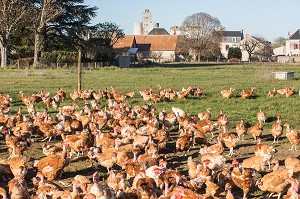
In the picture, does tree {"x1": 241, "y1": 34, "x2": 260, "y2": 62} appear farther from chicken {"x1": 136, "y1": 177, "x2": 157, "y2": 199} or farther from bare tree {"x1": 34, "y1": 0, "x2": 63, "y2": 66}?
chicken {"x1": 136, "y1": 177, "x2": 157, "y2": 199}

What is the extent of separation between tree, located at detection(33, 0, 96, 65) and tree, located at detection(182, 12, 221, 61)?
34.2 m

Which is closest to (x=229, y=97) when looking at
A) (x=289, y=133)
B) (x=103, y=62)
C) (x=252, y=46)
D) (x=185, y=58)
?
(x=289, y=133)

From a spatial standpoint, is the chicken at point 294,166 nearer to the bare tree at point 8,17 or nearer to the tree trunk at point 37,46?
the bare tree at point 8,17

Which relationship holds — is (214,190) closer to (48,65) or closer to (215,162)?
(215,162)

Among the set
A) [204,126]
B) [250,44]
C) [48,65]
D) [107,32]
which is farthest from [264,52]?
[204,126]

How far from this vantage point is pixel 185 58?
99.8 m

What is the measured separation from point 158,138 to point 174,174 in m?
4.58

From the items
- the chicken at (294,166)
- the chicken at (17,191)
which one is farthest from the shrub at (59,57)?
the chicken at (17,191)

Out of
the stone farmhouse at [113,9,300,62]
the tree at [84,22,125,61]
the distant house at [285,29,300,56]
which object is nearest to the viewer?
the tree at [84,22,125,61]

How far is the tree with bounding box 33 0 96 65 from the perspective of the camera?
58.8 metres

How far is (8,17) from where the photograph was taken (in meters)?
55.3

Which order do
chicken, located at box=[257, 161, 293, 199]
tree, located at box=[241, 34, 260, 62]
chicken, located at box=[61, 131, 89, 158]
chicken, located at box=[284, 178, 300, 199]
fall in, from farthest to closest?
tree, located at box=[241, 34, 260, 62] < chicken, located at box=[61, 131, 89, 158] < chicken, located at box=[257, 161, 293, 199] < chicken, located at box=[284, 178, 300, 199]

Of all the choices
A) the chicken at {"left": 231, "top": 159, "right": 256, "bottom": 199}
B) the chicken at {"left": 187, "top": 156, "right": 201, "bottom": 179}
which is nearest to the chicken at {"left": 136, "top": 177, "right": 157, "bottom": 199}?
the chicken at {"left": 187, "top": 156, "right": 201, "bottom": 179}

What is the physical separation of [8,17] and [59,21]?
8.72 meters
